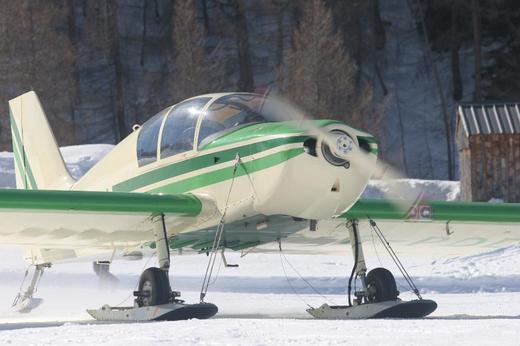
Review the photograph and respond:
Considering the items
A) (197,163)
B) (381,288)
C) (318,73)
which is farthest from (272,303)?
(318,73)

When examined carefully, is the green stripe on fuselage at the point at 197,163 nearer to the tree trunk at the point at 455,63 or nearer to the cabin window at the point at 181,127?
the cabin window at the point at 181,127

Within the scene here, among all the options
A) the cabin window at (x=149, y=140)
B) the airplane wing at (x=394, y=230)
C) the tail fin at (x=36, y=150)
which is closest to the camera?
the airplane wing at (x=394, y=230)

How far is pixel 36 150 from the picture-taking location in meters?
13.7

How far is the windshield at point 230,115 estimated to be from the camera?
1024 centimetres

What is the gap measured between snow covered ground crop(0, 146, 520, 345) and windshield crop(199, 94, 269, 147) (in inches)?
72.4

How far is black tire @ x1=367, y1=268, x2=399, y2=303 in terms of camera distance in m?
10.5

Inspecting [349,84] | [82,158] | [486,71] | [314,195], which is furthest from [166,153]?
[486,71]

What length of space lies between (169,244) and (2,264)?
7.76 metres

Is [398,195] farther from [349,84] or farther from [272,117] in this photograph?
[349,84]

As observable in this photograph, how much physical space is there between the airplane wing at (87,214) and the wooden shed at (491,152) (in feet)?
49.7

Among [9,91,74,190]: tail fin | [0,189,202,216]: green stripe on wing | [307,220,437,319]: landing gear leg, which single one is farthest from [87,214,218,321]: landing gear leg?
[9,91,74,190]: tail fin

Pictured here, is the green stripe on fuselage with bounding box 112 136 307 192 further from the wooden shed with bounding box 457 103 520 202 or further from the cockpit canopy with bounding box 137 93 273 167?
the wooden shed with bounding box 457 103 520 202

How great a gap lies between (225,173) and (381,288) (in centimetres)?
198

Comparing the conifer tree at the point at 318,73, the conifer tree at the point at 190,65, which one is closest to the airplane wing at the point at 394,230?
the conifer tree at the point at 318,73
